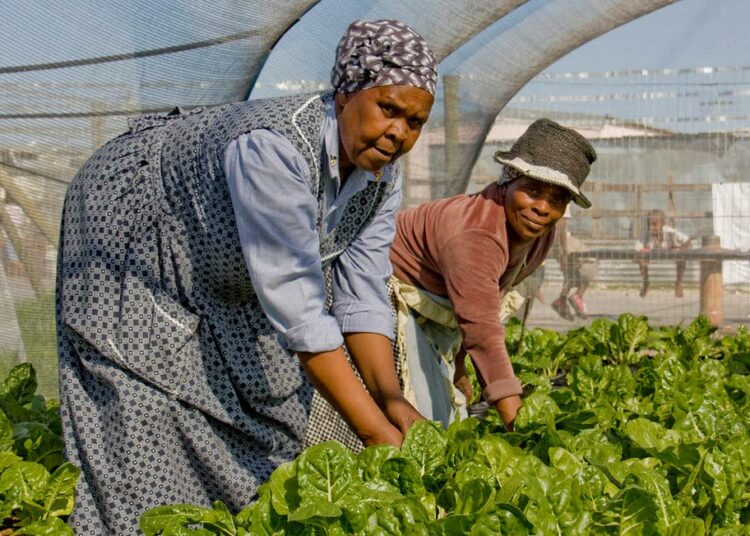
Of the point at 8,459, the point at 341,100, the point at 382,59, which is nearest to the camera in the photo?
the point at 382,59

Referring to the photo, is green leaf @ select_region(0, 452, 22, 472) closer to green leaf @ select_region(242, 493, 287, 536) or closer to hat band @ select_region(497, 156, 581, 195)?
green leaf @ select_region(242, 493, 287, 536)

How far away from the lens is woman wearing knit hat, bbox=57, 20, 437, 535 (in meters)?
2.09

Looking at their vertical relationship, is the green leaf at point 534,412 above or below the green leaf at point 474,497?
below

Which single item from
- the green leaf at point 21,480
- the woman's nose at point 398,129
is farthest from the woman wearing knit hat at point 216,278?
the green leaf at point 21,480

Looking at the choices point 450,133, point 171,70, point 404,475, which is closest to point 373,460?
point 404,475

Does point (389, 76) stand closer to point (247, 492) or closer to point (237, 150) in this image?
point (237, 150)

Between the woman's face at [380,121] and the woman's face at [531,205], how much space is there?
1.10 meters

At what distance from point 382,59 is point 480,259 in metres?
1.15

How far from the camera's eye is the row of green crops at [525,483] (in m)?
1.89

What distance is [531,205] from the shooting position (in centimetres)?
321

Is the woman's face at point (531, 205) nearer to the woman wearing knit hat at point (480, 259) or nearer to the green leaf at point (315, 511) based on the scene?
the woman wearing knit hat at point (480, 259)

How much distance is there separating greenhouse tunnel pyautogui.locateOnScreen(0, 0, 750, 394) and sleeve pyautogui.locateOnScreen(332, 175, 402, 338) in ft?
6.10

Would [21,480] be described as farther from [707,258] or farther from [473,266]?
[707,258]

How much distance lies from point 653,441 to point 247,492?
0.94m
